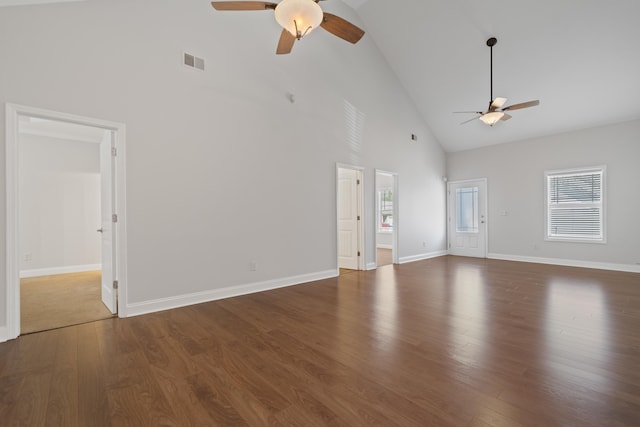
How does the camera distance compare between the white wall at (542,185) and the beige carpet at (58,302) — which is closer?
the beige carpet at (58,302)

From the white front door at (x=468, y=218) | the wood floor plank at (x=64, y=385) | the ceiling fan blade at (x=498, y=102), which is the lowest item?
the wood floor plank at (x=64, y=385)

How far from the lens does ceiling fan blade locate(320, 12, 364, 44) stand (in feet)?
8.64

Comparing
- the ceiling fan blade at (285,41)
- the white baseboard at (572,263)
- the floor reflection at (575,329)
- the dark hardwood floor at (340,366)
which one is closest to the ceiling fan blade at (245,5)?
the ceiling fan blade at (285,41)

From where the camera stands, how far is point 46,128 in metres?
5.37

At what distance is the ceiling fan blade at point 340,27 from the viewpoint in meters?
2.63

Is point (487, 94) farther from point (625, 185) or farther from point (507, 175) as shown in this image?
point (625, 185)

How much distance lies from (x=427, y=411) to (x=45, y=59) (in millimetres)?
4357

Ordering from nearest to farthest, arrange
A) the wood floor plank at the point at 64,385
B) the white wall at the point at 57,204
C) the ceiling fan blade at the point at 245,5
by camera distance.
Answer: the wood floor plank at the point at 64,385
the ceiling fan blade at the point at 245,5
the white wall at the point at 57,204

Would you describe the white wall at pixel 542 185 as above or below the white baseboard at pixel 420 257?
above

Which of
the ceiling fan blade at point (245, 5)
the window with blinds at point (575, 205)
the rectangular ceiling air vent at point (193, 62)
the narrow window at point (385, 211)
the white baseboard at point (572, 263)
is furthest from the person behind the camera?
the narrow window at point (385, 211)

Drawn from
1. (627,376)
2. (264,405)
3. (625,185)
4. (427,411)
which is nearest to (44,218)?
(264,405)

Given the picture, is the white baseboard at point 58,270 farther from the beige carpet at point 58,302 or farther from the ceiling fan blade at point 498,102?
the ceiling fan blade at point 498,102

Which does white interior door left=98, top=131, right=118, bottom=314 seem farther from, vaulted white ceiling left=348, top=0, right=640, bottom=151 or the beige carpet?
vaulted white ceiling left=348, top=0, right=640, bottom=151

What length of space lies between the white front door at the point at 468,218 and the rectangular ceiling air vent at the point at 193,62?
711 centimetres
